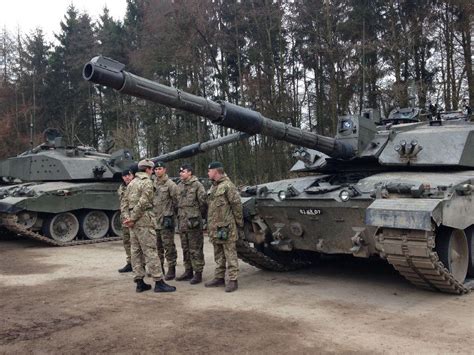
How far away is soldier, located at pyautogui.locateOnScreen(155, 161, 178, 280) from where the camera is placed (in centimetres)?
851

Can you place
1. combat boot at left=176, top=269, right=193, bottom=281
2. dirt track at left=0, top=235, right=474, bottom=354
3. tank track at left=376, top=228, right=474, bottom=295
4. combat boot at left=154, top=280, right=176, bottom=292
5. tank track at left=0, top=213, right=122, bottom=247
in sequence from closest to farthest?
dirt track at left=0, top=235, right=474, bottom=354, tank track at left=376, top=228, right=474, bottom=295, combat boot at left=154, top=280, right=176, bottom=292, combat boot at left=176, top=269, right=193, bottom=281, tank track at left=0, top=213, right=122, bottom=247

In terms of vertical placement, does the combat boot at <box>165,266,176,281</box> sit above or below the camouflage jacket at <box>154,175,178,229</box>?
below

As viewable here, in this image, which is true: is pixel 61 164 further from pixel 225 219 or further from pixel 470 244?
pixel 470 244

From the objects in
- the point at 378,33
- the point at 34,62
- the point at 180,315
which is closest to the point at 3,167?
the point at 180,315

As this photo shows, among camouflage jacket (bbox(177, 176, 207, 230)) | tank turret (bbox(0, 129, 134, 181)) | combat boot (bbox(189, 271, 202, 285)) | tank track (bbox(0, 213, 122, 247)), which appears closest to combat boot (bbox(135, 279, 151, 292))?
combat boot (bbox(189, 271, 202, 285))

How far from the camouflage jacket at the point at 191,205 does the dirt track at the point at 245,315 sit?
0.95 metres

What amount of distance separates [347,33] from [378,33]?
4.40 feet

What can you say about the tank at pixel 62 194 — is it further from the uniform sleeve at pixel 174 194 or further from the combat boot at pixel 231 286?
the combat boot at pixel 231 286

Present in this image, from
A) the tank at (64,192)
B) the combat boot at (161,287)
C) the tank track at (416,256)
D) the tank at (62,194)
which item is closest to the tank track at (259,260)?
the combat boot at (161,287)

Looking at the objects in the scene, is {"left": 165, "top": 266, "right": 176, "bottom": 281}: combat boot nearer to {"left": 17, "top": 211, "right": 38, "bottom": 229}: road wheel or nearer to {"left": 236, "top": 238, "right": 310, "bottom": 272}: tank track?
{"left": 236, "top": 238, "right": 310, "bottom": 272}: tank track

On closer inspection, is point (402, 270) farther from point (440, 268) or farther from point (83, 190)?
point (83, 190)

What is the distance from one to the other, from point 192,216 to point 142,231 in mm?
926

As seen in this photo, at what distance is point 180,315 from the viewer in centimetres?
637

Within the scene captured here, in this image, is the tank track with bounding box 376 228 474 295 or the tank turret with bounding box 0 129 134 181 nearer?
the tank track with bounding box 376 228 474 295
